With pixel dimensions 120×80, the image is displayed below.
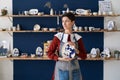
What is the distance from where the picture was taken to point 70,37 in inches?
99.0

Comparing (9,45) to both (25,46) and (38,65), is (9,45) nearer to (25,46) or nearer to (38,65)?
(25,46)

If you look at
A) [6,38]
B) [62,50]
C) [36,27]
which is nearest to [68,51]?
[62,50]

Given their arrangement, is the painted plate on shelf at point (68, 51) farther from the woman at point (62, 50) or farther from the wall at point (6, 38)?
the wall at point (6, 38)

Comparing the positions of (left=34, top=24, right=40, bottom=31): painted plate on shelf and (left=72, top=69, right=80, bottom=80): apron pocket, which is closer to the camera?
(left=72, top=69, right=80, bottom=80): apron pocket

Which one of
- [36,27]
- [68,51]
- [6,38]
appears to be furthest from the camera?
[6,38]

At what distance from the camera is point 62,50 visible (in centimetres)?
247

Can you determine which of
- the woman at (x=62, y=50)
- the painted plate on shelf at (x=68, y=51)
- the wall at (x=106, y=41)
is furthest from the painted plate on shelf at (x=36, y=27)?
the painted plate on shelf at (x=68, y=51)

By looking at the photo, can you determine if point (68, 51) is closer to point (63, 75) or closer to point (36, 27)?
point (63, 75)

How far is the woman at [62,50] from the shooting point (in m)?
2.45

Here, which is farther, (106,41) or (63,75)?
(106,41)

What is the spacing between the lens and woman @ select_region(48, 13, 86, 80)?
96.3 inches

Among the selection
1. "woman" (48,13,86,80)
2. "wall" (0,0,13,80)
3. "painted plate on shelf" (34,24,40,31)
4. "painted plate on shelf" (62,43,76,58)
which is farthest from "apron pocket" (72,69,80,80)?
"wall" (0,0,13,80)

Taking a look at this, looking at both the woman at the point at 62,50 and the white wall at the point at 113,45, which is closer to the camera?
the woman at the point at 62,50

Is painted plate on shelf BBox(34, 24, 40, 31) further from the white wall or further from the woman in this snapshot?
the woman
